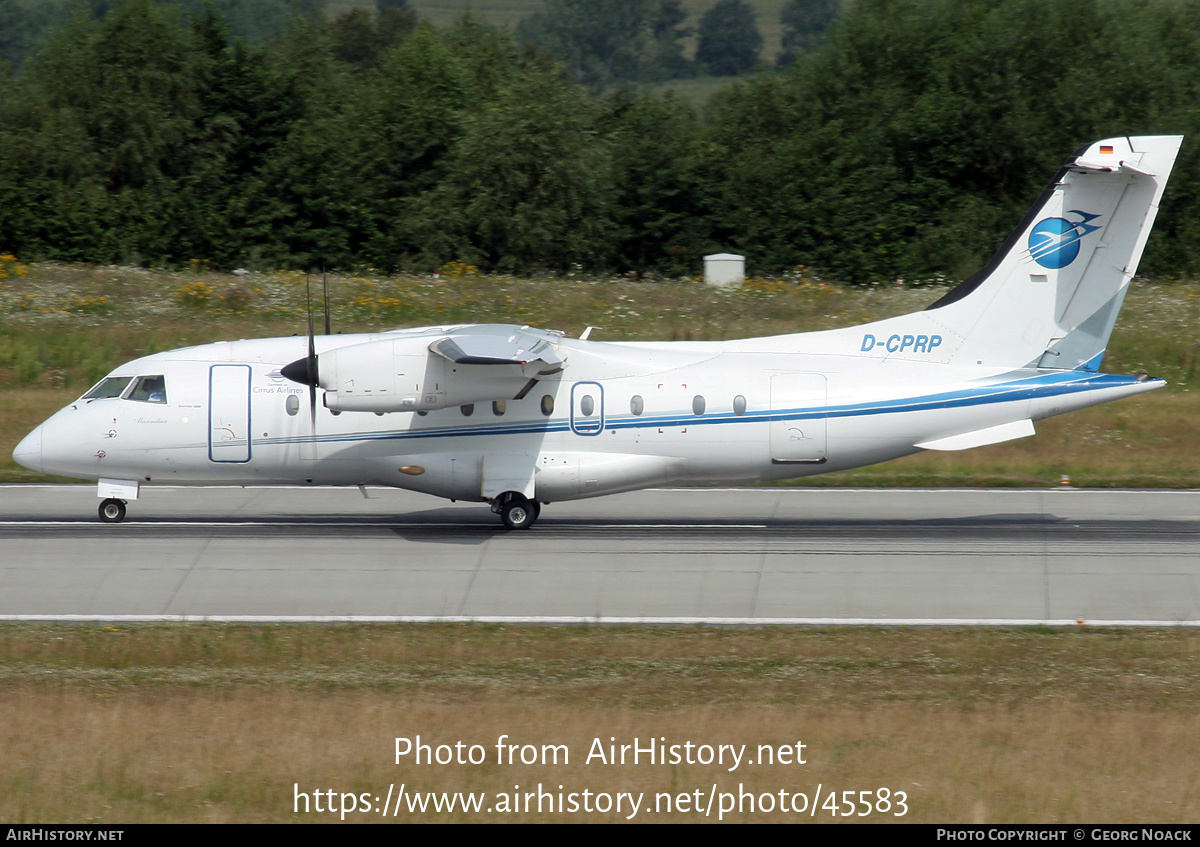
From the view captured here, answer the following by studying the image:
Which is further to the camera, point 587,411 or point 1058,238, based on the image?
point 587,411

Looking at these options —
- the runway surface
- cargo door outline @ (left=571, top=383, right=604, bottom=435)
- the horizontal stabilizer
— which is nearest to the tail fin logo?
the horizontal stabilizer

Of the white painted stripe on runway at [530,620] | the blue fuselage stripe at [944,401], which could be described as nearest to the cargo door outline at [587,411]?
the blue fuselage stripe at [944,401]

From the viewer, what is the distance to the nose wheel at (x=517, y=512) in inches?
832

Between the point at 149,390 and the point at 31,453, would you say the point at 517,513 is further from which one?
the point at 31,453

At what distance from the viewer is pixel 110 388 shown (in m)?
21.3

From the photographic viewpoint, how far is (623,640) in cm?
1554

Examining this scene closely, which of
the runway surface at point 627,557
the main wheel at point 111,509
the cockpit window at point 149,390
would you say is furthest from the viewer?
the main wheel at point 111,509

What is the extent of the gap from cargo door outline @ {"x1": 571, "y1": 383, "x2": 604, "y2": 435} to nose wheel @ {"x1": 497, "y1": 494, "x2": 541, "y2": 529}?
152 centimetres

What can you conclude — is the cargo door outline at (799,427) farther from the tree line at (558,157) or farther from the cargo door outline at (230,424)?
the tree line at (558,157)

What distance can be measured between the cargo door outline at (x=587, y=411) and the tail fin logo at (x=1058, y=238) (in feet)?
24.0

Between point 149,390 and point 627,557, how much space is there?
8.30 m

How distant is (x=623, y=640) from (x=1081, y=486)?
13.4m

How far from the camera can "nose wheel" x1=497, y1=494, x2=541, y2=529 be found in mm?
21125

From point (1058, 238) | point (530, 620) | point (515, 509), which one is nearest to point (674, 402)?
point (515, 509)
